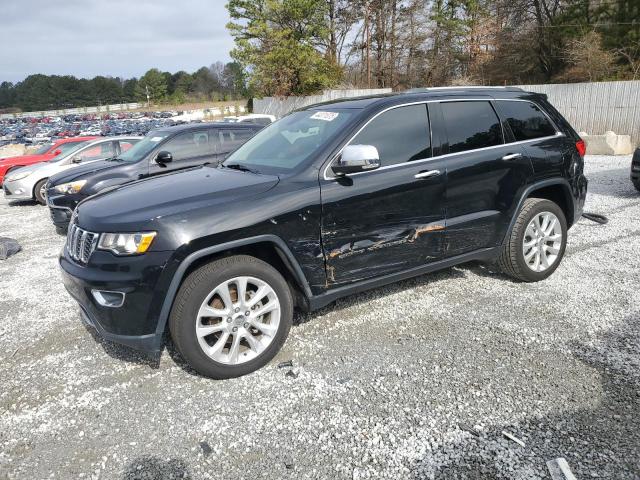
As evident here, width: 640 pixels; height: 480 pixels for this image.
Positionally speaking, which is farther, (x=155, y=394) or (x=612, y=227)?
(x=612, y=227)

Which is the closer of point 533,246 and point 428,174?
point 428,174

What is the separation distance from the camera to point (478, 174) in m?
3.95

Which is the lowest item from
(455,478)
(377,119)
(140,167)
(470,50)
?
(455,478)

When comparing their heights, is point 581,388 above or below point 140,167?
below

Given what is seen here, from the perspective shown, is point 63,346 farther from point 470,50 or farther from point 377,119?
point 470,50

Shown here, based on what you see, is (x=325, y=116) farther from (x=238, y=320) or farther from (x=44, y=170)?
(x=44, y=170)

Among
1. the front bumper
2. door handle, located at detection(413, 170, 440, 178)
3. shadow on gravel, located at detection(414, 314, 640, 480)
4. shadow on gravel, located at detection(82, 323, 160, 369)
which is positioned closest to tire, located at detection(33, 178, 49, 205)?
shadow on gravel, located at detection(82, 323, 160, 369)

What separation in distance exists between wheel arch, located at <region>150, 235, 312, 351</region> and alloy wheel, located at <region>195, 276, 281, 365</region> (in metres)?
0.20

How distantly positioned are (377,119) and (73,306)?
343 centimetres

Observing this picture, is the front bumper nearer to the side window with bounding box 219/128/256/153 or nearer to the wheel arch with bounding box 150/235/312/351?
the wheel arch with bounding box 150/235/312/351

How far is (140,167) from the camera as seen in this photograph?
7.34 metres

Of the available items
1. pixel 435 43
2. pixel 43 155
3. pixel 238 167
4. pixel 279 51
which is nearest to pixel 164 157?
pixel 238 167

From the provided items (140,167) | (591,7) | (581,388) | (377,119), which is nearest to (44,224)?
(140,167)

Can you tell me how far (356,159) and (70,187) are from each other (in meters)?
5.67
